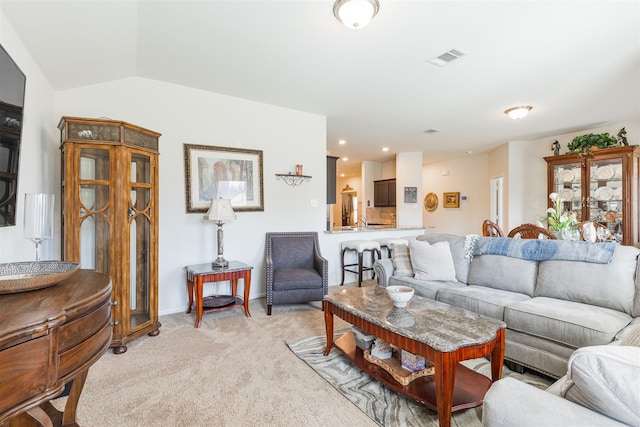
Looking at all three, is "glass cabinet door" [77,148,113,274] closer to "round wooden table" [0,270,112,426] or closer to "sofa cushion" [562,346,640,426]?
"round wooden table" [0,270,112,426]

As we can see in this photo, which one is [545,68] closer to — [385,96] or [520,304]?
[385,96]

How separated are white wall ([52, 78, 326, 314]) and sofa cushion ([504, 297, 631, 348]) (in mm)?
2899

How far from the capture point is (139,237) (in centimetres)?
283

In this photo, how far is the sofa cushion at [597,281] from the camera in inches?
87.5

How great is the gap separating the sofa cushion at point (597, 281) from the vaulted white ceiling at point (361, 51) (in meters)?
1.84

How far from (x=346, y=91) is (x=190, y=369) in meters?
3.21

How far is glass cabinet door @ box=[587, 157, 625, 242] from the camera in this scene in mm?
4777

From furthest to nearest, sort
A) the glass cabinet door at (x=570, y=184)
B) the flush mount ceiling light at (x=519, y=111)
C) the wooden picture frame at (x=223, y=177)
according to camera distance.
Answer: the glass cabinet door at (x=570, y=184) < the flush mount ceiling light at (x=519, y=111) < the wooden picture frame at (x=223, y=177)

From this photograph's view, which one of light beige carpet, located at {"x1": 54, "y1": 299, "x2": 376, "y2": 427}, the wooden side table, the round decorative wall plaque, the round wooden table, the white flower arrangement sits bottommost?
light beige carpet, located at {"x1": 54, "y1": 299, "x2": 376, "y2": 427}

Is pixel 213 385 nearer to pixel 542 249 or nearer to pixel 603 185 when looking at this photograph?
pixel 542 249

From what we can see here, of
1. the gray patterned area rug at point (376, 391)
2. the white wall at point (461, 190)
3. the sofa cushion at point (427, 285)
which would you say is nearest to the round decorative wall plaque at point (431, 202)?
the white wall at point (461, 190)

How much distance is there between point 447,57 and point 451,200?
5.82 m

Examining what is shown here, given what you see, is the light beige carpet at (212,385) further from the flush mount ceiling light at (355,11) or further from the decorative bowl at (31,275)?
the flush mount ceiling light at (355,11)

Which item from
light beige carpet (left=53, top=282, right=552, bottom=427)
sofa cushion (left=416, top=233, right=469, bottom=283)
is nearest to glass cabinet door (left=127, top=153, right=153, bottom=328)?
light beige carpet (left=53, top=282, right=552, bottom=427)
